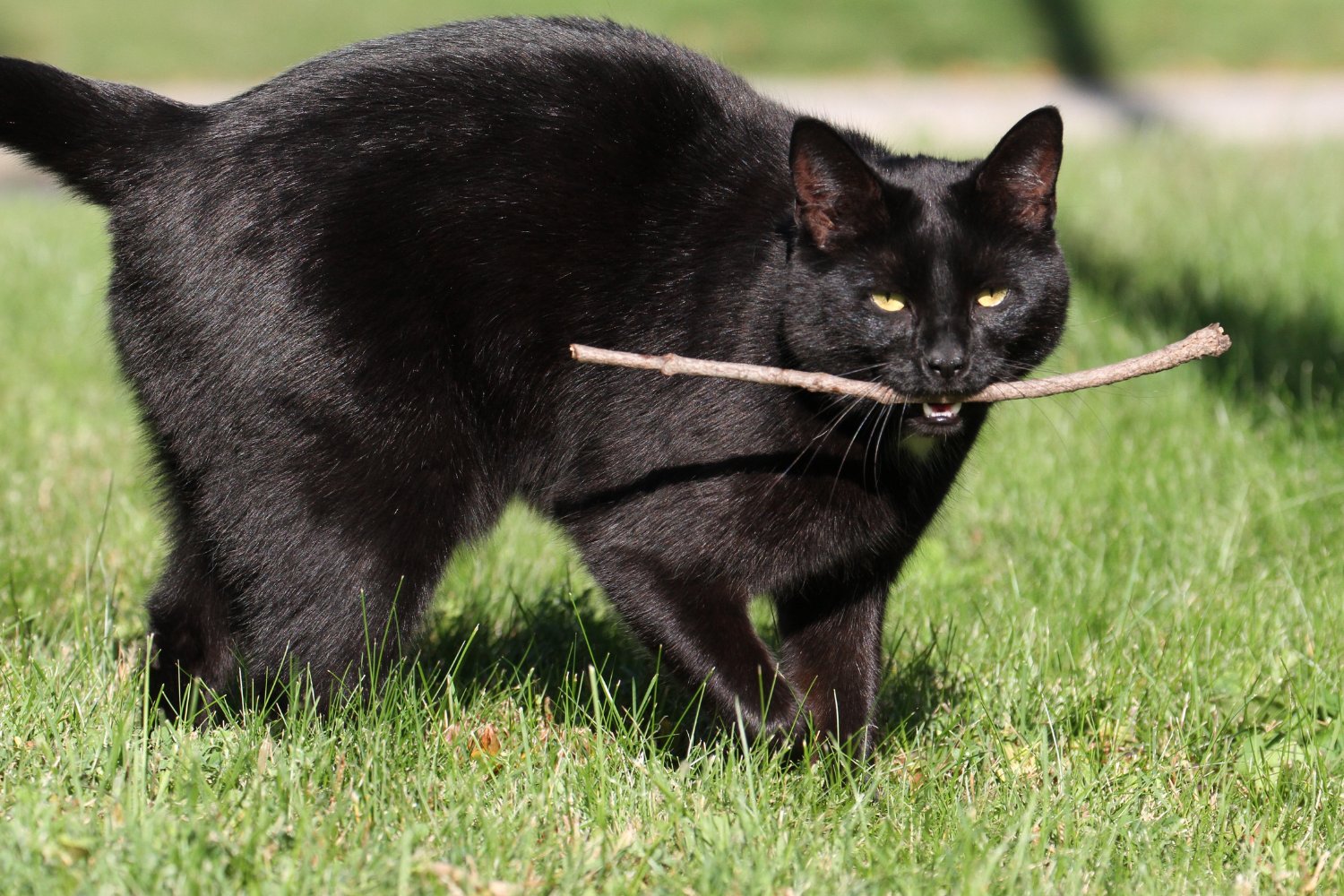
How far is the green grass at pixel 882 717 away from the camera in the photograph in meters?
2.20

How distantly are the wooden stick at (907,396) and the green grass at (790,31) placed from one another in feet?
37.2

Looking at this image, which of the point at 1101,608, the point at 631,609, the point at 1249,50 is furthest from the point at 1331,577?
the point at 1249,50

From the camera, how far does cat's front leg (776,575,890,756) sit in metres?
2.99

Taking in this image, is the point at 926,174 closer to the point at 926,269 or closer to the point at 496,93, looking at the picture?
the point at 926,269

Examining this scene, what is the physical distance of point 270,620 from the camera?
9.11 ft

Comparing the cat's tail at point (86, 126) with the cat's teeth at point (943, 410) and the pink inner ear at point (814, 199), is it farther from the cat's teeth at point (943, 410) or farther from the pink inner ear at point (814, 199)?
the cat's teeth at point (943, 410)

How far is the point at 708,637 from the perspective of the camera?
2744 millimetres

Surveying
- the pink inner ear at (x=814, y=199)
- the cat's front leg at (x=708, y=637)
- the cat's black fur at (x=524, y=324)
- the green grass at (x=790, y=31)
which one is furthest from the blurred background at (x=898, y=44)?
the cat's front leg at (x=708, y=637)

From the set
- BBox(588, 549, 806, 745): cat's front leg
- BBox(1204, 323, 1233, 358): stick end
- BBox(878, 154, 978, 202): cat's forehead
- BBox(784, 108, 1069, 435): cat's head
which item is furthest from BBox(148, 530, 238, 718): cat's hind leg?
BBox(1204, 323, 1233, 358): stick end

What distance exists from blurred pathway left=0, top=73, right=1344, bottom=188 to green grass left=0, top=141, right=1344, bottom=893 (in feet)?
15.7

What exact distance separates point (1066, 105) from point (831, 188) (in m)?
9.80

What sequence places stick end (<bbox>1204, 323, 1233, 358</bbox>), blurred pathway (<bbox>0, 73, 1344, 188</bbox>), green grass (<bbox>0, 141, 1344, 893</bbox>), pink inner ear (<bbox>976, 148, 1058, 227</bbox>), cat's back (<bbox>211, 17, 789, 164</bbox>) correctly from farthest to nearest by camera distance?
blurred pathway (<bbox>0, 73, 1344, 188</bbox>), cat's back (<bbox>211, 17, 789, 164</bbox>), pink inner ear (<bbox>976, 148, 1058, 227</bbox>), stick end (<bbox>1204, 323, 1233, 358</bbox>), green grass (<bbox>0, 141, 1344, 893</bbox>)

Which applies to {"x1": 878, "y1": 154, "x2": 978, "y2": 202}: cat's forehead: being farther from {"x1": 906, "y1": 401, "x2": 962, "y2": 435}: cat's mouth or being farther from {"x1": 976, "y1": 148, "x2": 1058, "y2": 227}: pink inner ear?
{"x1": 906, "y1": 401, "x2": 962, "y2": 435}: cat's mouth

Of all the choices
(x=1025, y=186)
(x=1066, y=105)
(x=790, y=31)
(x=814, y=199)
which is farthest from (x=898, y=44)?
(x=814, y=199)
